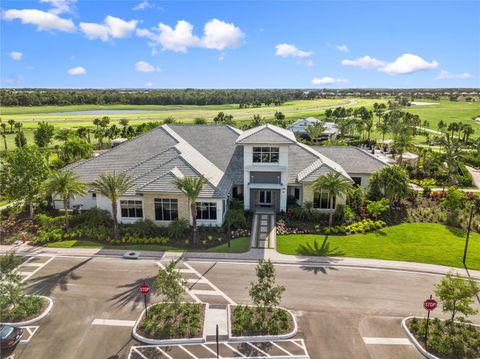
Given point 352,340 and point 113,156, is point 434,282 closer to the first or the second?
point 352,340

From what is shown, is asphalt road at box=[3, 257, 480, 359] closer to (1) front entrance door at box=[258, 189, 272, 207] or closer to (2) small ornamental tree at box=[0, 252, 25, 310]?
(2) small ornamental tree at box=[0, 252, 25, 310]

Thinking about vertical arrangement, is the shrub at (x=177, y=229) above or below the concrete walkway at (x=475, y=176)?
above

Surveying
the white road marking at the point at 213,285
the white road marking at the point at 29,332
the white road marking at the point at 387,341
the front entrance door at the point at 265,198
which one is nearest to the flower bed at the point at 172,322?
the white road marking at the point at 213,285

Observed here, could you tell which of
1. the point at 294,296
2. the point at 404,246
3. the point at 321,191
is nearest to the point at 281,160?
the point at 321,191

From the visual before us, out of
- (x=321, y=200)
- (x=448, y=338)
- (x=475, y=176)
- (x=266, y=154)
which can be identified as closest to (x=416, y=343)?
(x=448, y=338)

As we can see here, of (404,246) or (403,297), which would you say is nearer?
(403,297)

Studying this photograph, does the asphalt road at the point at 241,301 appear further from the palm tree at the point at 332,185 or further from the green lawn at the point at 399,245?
the palm tree at the point at 332,185
